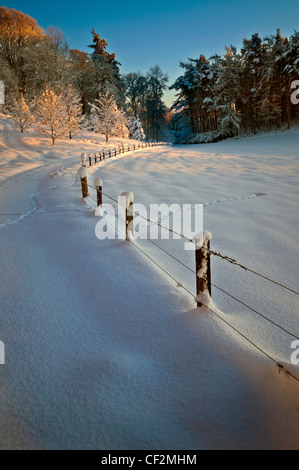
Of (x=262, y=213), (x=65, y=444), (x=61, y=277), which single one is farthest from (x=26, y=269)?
(x=262, y=213)

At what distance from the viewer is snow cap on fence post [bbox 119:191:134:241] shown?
4.72 meters

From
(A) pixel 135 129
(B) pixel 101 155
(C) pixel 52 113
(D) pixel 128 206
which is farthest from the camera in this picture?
(A) pixel 135 129

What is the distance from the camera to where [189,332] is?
2.65m

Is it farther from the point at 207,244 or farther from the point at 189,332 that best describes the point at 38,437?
the point at 207,244

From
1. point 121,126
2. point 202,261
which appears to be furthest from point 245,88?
point 202,261

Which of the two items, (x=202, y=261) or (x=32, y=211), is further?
(x=32, y=211)

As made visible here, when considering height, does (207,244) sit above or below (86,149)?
below

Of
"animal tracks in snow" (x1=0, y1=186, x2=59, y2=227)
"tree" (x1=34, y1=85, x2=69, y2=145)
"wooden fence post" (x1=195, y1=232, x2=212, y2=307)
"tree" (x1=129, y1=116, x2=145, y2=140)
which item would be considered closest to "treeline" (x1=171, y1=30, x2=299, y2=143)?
"tree" (x1=129, y1=116, x2=145, y2=140)

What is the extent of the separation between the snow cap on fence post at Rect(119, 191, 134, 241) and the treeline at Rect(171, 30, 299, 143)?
115 feet

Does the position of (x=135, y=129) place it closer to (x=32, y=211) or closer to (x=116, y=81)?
(x=116, y=81)

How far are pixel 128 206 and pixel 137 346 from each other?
283 cm

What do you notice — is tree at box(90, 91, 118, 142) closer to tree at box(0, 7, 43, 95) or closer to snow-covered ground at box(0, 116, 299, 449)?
→ tree at box(0, 7, 43, 95)

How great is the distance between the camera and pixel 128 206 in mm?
4820

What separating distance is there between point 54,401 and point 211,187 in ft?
32.6
